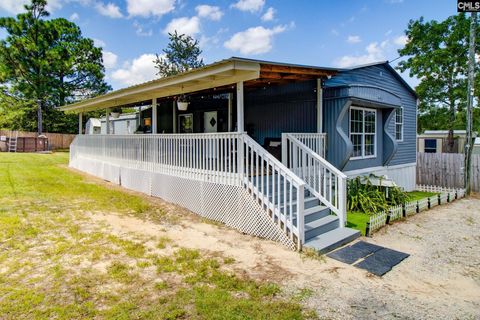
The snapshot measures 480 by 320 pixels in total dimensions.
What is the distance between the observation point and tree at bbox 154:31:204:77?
31.8 m

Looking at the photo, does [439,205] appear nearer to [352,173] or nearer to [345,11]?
[352,173]

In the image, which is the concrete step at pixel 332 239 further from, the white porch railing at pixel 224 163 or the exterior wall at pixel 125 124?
the exterior wall at pixel 125 124

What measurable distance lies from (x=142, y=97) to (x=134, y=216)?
178 inches

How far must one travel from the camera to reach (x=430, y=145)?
2136cm

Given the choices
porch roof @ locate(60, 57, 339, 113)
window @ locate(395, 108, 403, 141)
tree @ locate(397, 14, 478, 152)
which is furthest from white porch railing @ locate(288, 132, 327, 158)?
tree @ locate(397, 14, 478, 152)

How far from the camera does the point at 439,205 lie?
895cm

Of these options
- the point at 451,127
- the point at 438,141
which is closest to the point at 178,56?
the point at 438,141

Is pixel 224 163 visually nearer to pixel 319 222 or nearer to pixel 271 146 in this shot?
pixel 319 222

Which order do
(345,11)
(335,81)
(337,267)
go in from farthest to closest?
1. (345,11)
2. (335,81)
3. (337,267)

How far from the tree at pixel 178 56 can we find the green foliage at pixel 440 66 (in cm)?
2013

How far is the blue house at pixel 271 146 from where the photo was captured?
5.50m

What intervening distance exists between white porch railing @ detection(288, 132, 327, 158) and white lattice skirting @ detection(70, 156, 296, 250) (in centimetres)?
198

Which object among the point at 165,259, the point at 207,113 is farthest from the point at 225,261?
the point at 207,113

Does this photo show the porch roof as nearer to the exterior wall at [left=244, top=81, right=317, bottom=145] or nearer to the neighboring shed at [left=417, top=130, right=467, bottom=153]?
the exterior wall at [left=244, top=81, right=317, bottom=145]
